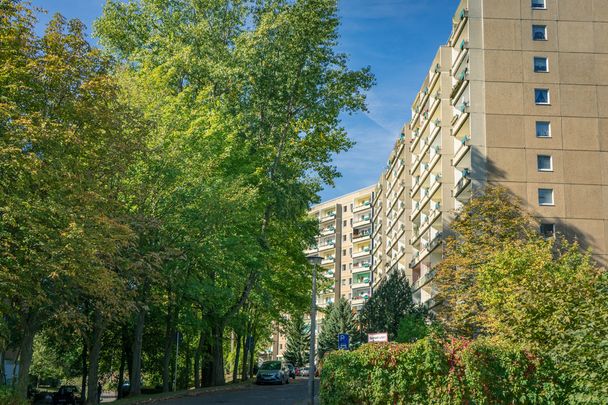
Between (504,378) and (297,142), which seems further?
(297,142)

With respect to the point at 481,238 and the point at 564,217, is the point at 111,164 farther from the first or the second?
the point at 564,217

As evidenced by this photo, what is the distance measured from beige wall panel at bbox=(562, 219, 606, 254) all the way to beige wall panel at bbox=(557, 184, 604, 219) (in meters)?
0.43

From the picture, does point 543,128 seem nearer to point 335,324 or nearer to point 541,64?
point 541,64

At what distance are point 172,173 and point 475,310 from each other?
19.1 metres

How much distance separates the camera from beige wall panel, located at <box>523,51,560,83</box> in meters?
48.0

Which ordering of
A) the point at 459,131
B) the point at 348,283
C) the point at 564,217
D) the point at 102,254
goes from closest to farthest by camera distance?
the point at 102,254 → the point at 564,217 → the point at 459,131 → the point at 348,283

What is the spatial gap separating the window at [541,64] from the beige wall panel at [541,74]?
21 centimetres

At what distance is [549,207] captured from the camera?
4600 centimetres

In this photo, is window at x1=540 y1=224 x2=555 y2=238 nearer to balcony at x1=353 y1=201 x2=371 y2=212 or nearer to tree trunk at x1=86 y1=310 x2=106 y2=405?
tree trunk at x1=86 y1=310 x2=106 y2=405

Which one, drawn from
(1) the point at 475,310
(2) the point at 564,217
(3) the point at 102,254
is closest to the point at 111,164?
(3) the point at 102,254

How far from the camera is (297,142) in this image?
38219 millimetres

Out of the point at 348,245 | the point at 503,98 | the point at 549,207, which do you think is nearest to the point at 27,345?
the point at 549,207

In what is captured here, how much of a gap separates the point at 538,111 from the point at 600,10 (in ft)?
29.2

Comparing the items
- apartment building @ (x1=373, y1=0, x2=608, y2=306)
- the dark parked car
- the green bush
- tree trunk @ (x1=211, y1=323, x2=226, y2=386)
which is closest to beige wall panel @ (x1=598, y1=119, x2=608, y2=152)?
apartment building @ (x1=373, y1=0, x2=608, y2=306)
